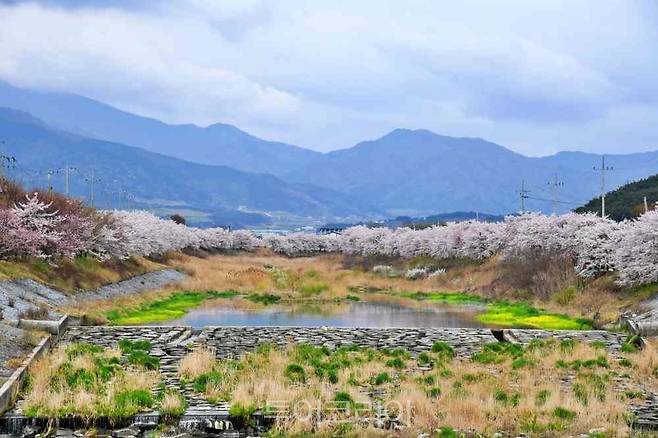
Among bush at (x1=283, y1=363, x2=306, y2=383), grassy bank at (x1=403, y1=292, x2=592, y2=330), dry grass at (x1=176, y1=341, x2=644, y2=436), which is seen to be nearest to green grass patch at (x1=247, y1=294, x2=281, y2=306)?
grassy bank at (x1=403, y1=292, x2=592, y2=330)

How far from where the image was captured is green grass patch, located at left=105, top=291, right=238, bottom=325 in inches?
1775

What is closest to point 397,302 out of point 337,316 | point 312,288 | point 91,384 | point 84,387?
point 312,288

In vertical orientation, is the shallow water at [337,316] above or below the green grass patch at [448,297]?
below

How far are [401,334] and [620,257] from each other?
17.6 m

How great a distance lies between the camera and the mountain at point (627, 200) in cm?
10647

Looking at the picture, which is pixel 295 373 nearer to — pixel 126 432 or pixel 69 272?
pixel 126 432

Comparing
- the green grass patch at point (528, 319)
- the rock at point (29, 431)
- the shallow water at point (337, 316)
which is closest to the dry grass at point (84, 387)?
the rock at point (29, 431)

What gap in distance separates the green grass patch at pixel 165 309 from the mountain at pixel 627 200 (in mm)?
58597

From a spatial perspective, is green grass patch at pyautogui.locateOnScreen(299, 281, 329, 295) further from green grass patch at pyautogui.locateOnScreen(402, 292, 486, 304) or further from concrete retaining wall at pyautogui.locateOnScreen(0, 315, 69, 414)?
concrete retaining wall at pyautogui.locateOnScreen(0, 315, 69, 414)

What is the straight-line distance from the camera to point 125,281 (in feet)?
211

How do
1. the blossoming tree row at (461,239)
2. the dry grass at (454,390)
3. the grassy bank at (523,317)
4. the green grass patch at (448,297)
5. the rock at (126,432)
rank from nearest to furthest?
the rock at (126,432)
the dry grass at (454,390)
the grassy bank at (523,317)
the blossoming tree row at (461,239)
the green grass patch at (448,297)

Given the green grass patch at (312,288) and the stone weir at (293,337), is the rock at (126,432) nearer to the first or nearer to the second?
the stone weir at (293,337)

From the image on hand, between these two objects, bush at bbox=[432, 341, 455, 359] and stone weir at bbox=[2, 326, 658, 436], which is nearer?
bush at bbox=[432, 341, 455, 359]

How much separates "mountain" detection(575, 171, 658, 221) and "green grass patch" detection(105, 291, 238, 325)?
58597 millimetres
